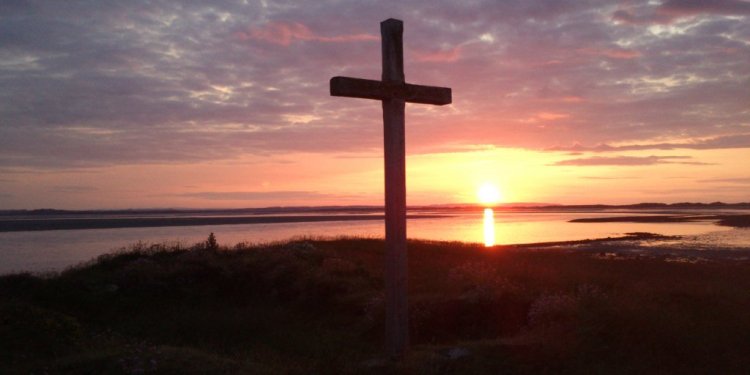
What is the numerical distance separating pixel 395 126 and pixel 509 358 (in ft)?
11.3

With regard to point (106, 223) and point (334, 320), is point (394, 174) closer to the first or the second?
point (334, 320)

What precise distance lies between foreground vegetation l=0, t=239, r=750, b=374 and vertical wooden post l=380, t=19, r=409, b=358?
1.63 feet

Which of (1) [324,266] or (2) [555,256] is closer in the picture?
(1) [324,266]

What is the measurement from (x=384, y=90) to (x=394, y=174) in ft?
3.68

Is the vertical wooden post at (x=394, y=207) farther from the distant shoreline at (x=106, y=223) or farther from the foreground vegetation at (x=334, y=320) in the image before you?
the distant shoreline at (x=106, y=223)

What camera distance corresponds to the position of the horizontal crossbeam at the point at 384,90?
764 cm

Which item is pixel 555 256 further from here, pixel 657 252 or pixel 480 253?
pixel 657 252

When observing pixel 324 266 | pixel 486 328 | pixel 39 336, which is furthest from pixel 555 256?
pixel 39 336

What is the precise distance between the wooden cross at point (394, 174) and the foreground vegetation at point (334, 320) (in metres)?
0.52

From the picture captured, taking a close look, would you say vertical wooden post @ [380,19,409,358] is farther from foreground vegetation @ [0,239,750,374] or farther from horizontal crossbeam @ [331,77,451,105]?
foreground vegetation @ [0,239,750,374]

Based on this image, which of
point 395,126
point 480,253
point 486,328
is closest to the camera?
point 395,126

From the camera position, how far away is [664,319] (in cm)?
922

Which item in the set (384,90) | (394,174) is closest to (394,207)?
(394,174)

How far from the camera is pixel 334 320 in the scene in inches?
501
